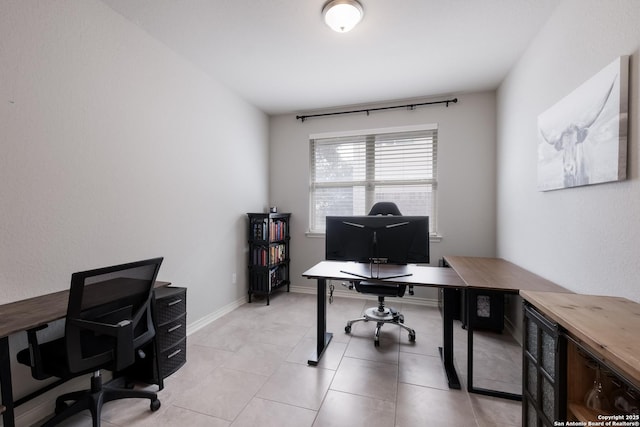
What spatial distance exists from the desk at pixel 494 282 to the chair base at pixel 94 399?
216cm

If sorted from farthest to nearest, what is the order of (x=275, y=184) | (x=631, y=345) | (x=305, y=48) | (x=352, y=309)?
(x=275, y=184), (x=352, y=309), (x=305, y=48), (x=631, y=345)

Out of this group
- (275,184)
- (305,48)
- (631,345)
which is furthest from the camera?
(275,184)

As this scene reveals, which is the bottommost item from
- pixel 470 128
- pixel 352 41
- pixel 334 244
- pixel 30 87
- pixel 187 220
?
pixel 334 244

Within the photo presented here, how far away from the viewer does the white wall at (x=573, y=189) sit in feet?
4.24

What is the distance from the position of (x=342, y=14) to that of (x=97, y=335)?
2.57 metres

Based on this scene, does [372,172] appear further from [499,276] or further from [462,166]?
[499,276]

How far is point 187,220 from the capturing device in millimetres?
2672

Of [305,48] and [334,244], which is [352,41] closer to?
[305,48]

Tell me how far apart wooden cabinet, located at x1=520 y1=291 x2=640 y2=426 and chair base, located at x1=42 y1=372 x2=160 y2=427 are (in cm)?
215

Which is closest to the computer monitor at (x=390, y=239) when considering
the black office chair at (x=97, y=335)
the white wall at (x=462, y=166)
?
the black office chair at (x=97, y=335)

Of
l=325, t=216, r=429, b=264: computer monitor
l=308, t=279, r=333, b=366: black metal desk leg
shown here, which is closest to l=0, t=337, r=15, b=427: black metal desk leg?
l=308, t=279, r=333, b=366: black metal desk leg

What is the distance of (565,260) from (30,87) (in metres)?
3.60

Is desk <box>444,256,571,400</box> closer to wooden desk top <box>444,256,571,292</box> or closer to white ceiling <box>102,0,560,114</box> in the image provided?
wooden desk top <box>444,256,571,292</box>

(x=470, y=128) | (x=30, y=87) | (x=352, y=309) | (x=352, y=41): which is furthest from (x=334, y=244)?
(x=470, y=128)
